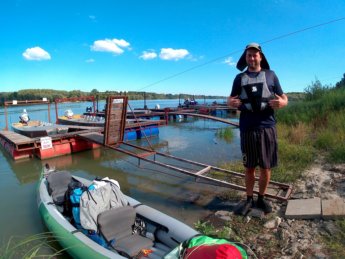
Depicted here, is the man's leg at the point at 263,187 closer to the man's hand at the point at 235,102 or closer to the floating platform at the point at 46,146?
the man's hand at the point at 235,102

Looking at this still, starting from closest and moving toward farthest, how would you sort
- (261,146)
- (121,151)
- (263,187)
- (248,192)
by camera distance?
1. (261,146)
2. (263,187)
3. (248,192)
4. (121,151)

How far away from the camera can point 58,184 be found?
16.8ft

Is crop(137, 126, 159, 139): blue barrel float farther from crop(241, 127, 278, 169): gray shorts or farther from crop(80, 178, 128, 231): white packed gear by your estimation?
crop(241, 127, 278, 169): gray shorts

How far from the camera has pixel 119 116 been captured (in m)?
8.21

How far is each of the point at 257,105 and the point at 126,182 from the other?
15.7ft

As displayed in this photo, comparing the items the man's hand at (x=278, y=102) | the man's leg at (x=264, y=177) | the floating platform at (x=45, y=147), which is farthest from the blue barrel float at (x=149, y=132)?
the man's hand at (x=278, y=102)

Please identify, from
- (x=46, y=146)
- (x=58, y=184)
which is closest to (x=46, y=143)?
(x=46, y=146)

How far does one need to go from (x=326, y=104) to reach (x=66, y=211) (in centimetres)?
990

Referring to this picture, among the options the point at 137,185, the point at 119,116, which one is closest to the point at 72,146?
the point at 119,116

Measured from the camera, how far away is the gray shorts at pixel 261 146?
3.72m

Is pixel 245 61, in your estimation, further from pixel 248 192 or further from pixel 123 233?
pixel 123 233

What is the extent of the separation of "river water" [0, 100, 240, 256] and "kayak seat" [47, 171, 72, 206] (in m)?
0.62

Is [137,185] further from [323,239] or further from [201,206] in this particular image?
[323,239]

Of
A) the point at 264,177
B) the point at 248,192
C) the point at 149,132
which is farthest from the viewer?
the point at 149,132
